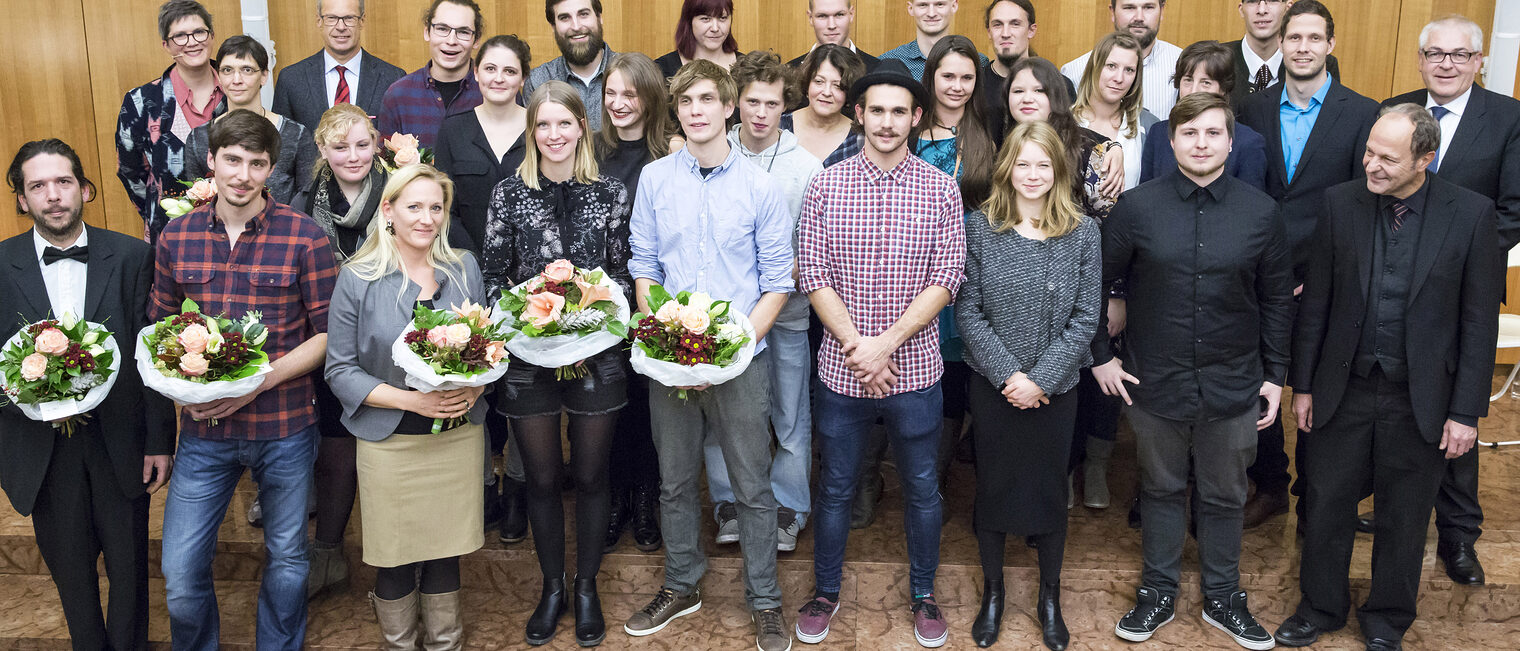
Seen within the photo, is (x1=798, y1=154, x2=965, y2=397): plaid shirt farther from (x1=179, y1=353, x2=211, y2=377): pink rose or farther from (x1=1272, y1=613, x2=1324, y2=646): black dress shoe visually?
(x1=179, y1=353, x2=211, y2=377): pink rose

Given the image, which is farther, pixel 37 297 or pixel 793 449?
pixel 793 449

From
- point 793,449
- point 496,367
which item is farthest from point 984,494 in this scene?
point 496,367

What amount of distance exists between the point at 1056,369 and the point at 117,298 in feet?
9.11

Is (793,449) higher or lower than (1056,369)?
lower

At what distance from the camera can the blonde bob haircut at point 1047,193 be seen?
322cm

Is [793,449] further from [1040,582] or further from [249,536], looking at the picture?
[249,536]

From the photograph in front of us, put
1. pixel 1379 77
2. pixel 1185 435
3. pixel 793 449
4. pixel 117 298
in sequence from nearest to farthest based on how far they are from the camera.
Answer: pixel 117 298, pixel 1185 435, pixel 793 449, pixel 1379 77

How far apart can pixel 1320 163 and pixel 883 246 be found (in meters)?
1.65

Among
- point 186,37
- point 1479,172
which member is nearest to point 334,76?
point 186,37

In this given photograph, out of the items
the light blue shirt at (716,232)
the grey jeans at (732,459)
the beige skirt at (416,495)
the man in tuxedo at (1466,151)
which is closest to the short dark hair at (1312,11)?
the man in tuxedo at (1466,151)

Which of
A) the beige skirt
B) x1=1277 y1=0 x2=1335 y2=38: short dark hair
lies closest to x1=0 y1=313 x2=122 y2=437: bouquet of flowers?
the beige skirt

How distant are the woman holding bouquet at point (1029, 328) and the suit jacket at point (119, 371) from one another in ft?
8.10

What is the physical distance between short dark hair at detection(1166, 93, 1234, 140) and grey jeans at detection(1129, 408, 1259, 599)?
89 centimetres

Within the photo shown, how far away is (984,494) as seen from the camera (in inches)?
135
